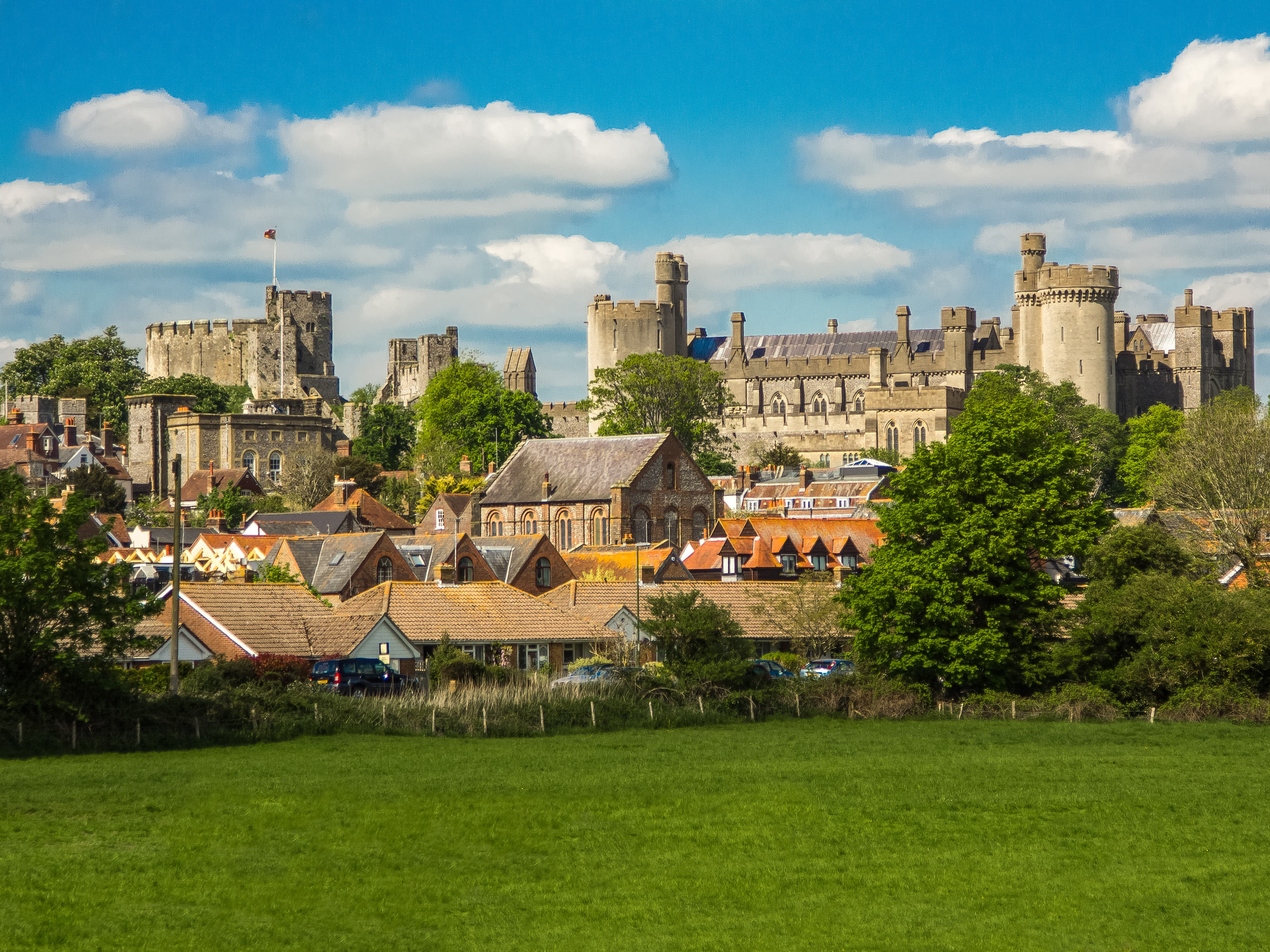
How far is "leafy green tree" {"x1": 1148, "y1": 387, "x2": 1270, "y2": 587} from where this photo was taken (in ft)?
187

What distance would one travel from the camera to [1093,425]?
107062 millimetres

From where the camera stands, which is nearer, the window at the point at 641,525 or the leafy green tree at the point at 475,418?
the window at the point at 641,525

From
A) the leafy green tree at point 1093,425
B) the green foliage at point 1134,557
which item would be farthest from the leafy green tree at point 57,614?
the leafy green tree at point 1093,425

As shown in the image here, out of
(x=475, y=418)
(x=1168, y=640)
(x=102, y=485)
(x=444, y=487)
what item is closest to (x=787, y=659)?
(x=1168, y=640)

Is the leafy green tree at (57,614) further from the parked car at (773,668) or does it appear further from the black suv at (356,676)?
the parked car at (773,668)

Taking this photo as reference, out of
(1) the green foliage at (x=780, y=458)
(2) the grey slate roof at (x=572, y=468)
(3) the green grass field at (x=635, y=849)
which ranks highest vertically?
(1) the green foliage at (x=780, y=458)

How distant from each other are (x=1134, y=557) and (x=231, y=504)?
57.9 m

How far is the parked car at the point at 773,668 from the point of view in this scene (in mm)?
44938

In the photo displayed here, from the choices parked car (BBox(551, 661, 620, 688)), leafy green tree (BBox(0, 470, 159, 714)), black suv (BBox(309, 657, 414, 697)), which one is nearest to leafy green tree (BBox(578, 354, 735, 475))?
parked car (BBox(551, 661, 620, 688))

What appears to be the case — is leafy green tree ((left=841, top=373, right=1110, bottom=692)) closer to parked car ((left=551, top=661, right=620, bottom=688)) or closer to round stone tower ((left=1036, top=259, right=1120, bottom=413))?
parked car ((left=551, top=661, right=620, bottom=688))

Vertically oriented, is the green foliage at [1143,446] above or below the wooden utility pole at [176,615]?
above

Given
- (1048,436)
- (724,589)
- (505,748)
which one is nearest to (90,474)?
(724,589)

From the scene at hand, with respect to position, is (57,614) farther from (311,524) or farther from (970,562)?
(311,524)

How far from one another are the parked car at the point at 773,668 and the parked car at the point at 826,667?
1.20ft
